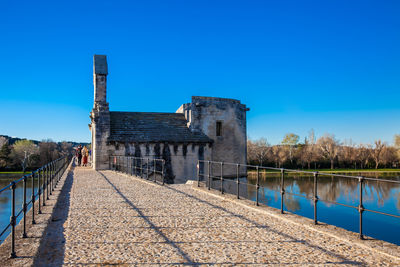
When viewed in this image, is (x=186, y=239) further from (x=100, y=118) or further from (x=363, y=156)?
(x=363, y=156)

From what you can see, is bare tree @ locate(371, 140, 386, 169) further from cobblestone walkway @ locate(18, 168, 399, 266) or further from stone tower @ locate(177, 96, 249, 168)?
cobblestone walkway @ locate(18, 168, 399, 266)

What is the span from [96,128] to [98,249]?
14.3 metres

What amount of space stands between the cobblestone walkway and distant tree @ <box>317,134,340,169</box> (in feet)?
223

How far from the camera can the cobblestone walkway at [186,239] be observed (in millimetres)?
3836

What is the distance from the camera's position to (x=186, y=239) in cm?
464

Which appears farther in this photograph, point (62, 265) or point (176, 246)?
point (176, 246)

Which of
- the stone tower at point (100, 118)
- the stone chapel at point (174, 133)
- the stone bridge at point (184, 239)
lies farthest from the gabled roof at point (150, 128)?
the stone bridge at point (184, 239)

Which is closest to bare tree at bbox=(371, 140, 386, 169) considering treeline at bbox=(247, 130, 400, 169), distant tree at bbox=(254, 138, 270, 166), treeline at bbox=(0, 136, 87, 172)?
treeline at bbox=(247, 130, 400, 169)

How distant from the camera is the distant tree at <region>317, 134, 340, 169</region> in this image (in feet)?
230

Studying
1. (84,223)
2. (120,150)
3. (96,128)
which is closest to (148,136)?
(120,150)

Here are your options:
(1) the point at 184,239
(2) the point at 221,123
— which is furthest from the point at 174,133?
(1) the point at 184,239

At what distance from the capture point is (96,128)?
17750 millimetres

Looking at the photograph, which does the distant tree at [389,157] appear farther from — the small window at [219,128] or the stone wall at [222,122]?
the small window at [219,128]

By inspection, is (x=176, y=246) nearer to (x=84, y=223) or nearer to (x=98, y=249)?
(x=98, y=249)
